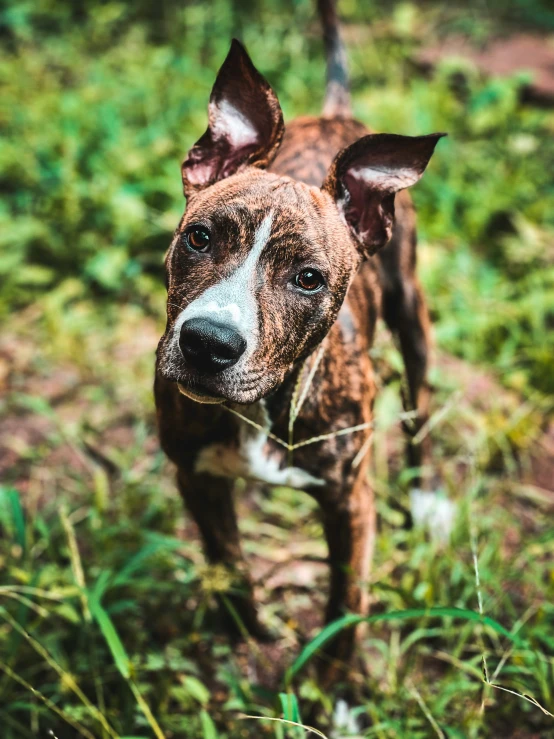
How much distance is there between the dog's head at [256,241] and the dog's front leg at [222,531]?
802mm

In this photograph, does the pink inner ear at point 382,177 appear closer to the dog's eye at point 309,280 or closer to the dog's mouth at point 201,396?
the dog's eye at point 309,280

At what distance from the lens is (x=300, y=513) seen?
13.0 ft

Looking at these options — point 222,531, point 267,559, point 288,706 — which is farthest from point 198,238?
point 267,559

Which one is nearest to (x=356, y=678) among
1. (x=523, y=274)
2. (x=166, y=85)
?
(x=523, y=274)

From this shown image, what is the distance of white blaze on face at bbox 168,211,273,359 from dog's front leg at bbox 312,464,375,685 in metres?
0.91

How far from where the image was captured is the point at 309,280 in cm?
235

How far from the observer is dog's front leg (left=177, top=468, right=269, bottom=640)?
2930mm

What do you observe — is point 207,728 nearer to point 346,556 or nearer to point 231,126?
point 346,556

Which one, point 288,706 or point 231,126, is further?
point 231,126

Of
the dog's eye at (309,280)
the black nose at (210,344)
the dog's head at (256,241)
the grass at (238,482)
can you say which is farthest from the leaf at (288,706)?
the dog's eye at (309,280)

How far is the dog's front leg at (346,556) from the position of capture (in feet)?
9.35

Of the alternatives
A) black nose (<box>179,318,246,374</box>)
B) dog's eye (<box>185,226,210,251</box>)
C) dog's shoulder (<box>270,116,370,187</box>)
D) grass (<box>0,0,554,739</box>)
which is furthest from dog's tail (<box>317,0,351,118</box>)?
black nose (<box>179,318,246,374</box>)

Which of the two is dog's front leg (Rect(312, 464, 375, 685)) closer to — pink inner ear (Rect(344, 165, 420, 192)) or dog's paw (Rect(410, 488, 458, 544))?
dog's paw (Rect(410, 488, 458, 544))

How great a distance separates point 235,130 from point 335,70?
5.14ft
